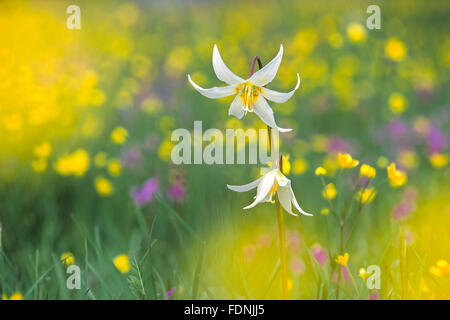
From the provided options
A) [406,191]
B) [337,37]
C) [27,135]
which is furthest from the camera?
[337,37]

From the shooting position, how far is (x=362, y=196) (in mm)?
1714

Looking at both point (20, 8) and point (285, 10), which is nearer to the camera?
point (20, 8)

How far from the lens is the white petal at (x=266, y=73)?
1.17 m

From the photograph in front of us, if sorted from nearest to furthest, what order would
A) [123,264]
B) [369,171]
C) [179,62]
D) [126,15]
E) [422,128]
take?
[369,171]
[123,264]
[422,128]
[179,62]
[126,15]

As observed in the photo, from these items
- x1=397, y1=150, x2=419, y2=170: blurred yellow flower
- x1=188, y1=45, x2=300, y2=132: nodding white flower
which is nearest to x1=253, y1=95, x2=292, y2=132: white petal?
x1=188, y1=45, x2=300, y2=132: nodding white flower

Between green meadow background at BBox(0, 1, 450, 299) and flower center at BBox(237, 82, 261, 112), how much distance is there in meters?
0.41

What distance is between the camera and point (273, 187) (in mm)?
1242

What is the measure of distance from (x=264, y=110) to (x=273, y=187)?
0.18 metres

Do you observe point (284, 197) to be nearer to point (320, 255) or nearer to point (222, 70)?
point (222, 70)

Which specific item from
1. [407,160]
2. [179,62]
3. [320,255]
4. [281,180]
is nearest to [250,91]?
[281,180]

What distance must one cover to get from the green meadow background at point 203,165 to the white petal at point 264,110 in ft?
1.33
